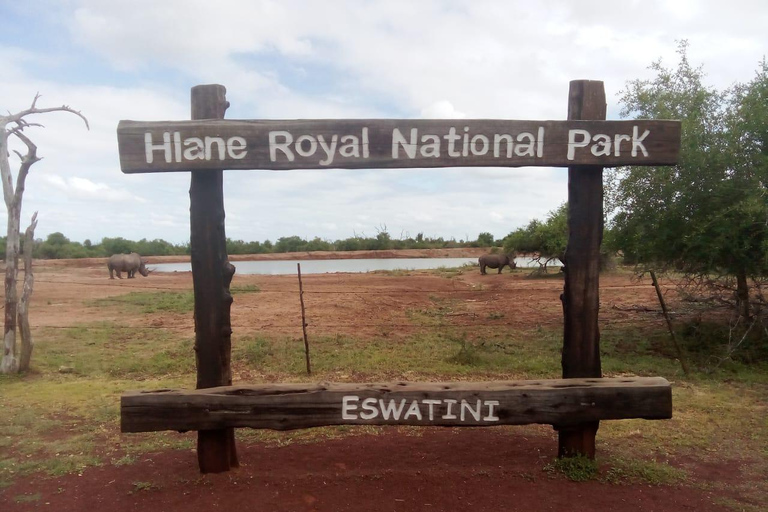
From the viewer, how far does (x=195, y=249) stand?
4.14 metres

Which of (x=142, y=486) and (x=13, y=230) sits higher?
(x=13, y=230)

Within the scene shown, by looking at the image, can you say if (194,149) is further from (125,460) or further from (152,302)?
(152,302)

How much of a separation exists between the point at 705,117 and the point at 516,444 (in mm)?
7275

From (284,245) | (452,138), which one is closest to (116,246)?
(284,245)

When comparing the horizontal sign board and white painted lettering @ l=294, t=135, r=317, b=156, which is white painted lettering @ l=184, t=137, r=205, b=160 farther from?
white painted lettering @ l=294, t=135, r=317, b=156

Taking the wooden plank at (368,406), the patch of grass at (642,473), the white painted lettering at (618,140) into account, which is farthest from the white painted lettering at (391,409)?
the white painted lettering at (618,140)

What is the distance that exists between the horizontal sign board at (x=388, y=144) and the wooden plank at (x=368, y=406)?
64.7 inches

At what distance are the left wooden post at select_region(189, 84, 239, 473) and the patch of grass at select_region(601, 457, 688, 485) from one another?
2.92 metres

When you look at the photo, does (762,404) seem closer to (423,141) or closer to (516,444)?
(516,444)

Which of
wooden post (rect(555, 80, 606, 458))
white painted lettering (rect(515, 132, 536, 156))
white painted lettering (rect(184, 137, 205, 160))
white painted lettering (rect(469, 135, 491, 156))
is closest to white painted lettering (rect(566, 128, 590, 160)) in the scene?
wooden post (rect(555, 80, 606, 458))

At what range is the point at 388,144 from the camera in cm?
401

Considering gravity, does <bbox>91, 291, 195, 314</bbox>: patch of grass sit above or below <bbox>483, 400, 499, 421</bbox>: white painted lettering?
below

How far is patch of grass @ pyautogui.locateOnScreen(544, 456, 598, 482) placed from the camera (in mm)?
4043

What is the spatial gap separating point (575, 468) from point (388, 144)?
280cm
